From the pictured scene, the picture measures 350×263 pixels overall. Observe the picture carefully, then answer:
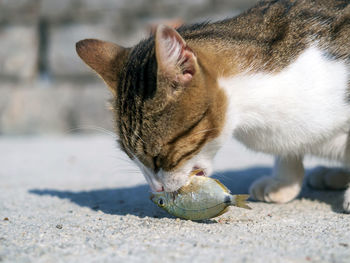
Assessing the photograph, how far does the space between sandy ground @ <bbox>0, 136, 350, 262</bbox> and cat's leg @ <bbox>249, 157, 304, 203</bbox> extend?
5cm

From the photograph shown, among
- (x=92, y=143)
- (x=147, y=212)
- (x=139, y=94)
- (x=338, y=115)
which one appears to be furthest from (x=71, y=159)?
(x=338, y=115)

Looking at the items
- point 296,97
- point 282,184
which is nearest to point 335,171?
point 282,184

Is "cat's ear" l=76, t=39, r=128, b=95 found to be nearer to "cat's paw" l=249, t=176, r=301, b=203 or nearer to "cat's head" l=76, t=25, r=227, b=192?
"cat's head" l=76, t=25, r=227, b=192

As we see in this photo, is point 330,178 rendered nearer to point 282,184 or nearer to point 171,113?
point 282,184

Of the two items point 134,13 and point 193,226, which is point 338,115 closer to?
point 193,226

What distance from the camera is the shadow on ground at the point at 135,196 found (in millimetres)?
1665

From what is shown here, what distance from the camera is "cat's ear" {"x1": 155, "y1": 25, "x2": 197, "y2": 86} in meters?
1.23

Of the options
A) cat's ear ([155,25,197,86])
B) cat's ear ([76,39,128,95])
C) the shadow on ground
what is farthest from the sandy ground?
cat's ear ([155,25,197,86])

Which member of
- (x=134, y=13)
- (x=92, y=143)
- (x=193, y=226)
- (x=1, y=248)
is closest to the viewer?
(x=1, y=248)

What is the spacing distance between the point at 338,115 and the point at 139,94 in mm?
694

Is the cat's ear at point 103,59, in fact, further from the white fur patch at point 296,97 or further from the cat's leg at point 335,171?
the cat's leg at point 335,171

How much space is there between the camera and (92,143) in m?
4.00

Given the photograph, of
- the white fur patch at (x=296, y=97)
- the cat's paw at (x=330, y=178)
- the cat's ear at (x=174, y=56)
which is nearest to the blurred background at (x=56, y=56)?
the cat's paw at (x=330, y=178)

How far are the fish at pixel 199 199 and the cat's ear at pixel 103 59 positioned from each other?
1.41ft
